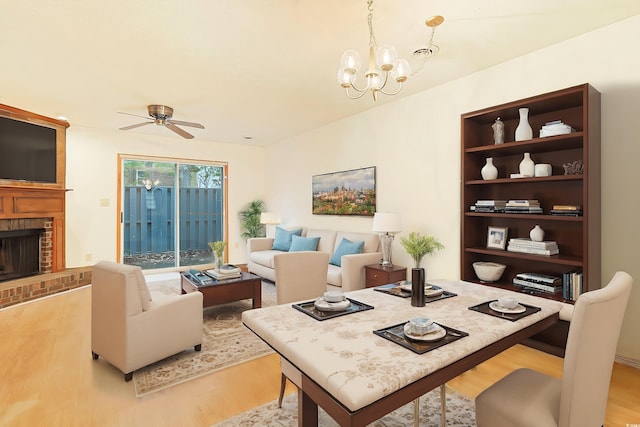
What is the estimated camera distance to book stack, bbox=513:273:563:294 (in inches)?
103

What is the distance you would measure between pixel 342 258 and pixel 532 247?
1888 millimetres

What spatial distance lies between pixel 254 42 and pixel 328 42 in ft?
1.98

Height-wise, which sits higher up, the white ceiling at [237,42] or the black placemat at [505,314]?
the white ceiling at [237,42]

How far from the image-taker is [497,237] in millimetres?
3092

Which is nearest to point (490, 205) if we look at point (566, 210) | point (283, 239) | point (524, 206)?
point (524, 206)

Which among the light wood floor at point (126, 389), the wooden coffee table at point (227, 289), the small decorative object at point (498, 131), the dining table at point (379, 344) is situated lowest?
the light wood floor at point (126, 389)

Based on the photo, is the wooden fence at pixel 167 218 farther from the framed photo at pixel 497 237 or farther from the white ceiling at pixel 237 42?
the framed photo at pixel 497 237

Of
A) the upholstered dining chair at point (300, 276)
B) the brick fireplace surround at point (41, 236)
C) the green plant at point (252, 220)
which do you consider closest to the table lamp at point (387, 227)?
the upholstered dining chair at point (300, 276)

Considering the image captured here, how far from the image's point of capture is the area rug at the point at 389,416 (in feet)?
6.04

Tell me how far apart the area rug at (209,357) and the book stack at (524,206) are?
2.45 m

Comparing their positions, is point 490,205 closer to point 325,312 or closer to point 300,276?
point 300,276

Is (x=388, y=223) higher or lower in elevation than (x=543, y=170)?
lower

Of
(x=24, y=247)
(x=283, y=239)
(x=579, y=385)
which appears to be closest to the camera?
(x=579, y=385)

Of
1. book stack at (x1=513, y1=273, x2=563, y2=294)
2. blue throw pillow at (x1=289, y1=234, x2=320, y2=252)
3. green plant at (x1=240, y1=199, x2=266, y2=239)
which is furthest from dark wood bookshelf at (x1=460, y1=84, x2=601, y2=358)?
green plant at (x1=240, y1=199, x2=266, y2=239)
